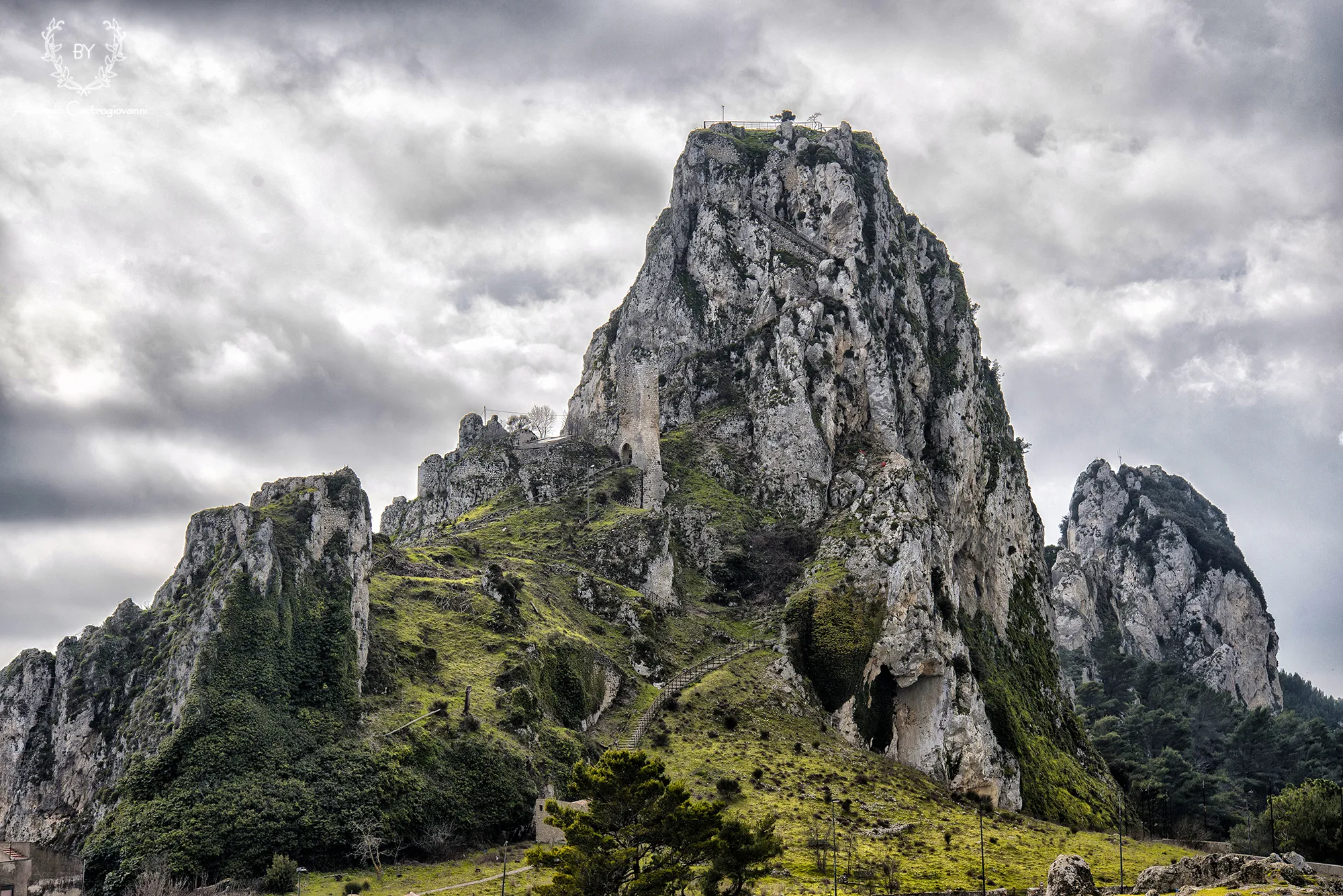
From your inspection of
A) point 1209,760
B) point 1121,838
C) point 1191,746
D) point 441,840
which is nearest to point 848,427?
point 1121,838

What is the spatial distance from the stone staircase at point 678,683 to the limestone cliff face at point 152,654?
22.6m

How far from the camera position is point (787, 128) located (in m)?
153

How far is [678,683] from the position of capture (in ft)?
319

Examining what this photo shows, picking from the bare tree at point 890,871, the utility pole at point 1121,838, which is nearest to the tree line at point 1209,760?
the utility pole at point 1121,838

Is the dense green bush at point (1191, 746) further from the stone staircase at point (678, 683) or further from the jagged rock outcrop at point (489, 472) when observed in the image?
the jagged rock outcrop at point (489, 472)

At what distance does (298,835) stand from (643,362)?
77247 mm

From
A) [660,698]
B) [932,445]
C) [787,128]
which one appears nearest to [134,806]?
[660,698]

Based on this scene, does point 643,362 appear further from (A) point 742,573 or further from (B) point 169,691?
(B) point 169,691

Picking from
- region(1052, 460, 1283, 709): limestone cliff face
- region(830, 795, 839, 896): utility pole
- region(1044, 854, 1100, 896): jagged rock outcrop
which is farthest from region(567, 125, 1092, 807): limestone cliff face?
region(1052, 460, 1283, 709): limestone cliff face

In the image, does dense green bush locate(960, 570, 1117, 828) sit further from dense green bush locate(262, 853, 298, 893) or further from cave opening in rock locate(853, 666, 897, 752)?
dense green bush locate(262, 853, 298, 893)

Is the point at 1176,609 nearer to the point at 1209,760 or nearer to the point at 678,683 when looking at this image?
the point at 1209,760

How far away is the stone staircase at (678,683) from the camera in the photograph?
86.7m

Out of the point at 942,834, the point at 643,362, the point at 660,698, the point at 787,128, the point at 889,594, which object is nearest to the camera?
the point at 942,834

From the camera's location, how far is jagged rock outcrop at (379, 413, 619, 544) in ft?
422
